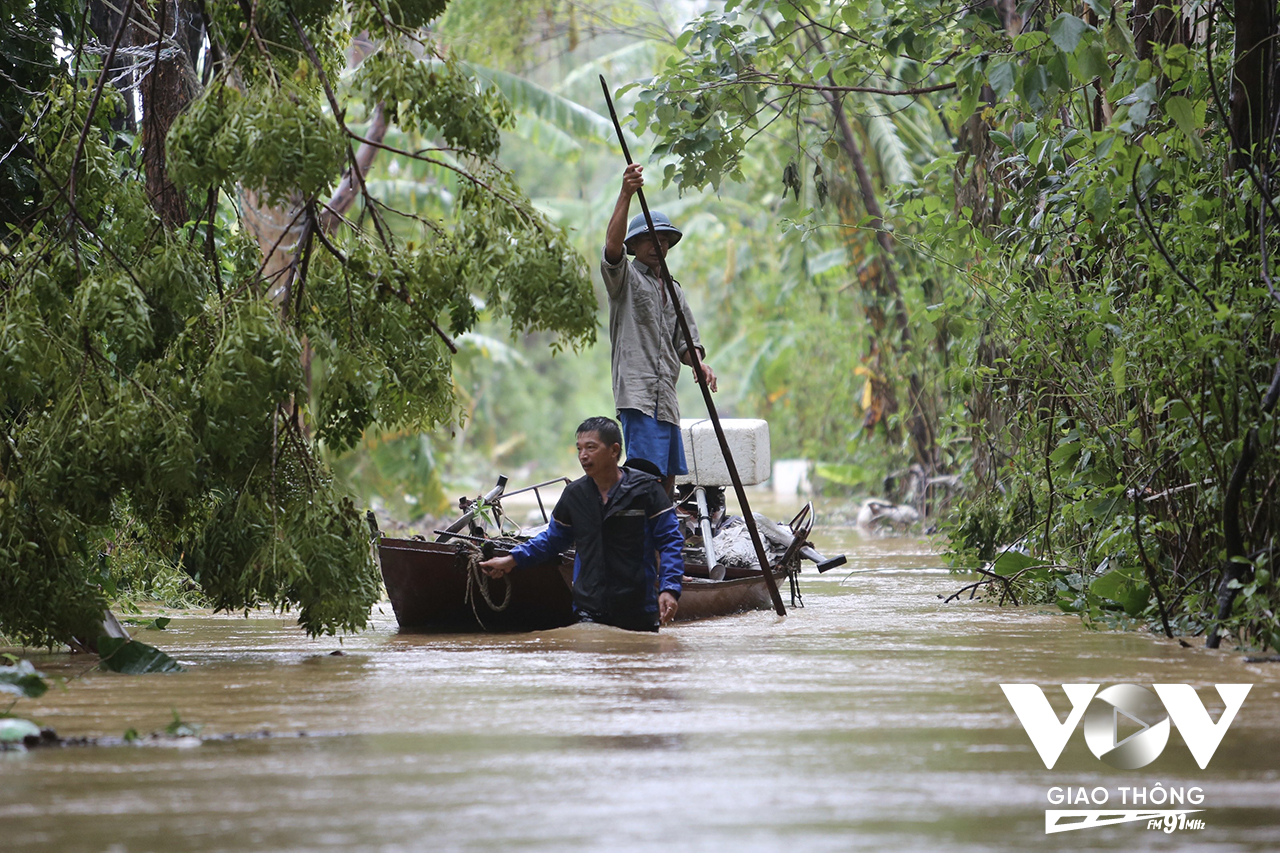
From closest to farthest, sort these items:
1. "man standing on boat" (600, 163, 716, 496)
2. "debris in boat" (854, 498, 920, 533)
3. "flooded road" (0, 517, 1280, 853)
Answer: "flooded road" (0, 517, 1280, 853) → "man standing on boat" (600, 163, 716, 496) → "debris in boat" (854, 498, 920, 533)

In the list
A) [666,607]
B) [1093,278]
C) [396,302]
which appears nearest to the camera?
[396,302]

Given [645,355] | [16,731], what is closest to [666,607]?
[645,355]

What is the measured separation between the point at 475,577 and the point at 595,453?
0.96 m

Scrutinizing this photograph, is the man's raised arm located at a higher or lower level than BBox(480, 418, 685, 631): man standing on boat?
higher

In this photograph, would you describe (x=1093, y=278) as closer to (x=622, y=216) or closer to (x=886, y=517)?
(x=622, y=216)

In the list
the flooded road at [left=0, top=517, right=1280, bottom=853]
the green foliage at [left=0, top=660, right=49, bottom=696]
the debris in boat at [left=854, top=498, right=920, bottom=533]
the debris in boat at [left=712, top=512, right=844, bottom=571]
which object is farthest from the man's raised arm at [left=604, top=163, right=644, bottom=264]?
the debris in boat at [left=854, top=498, right=920, bottom=533]

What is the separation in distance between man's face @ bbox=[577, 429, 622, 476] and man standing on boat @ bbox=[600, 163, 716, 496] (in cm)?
84

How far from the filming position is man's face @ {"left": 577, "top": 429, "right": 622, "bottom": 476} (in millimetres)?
6895

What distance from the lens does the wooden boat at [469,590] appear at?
7.24 meters

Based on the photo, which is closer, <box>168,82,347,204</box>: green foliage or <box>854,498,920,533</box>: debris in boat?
<box>168,82,347,204</box>: green foliage

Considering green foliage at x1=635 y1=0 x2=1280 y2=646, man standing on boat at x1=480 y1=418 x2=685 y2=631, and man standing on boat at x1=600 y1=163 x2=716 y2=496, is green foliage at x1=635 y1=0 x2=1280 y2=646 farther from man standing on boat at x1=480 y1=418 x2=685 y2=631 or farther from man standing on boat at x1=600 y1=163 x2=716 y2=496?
man standing on boat at x1=480 y1=418 x2=685 y2=631

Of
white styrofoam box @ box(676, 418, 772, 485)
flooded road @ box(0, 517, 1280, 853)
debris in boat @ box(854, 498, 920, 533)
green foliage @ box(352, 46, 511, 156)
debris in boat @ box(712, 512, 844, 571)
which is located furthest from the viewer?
debris in boat @ box(854, 498, 920, 533)

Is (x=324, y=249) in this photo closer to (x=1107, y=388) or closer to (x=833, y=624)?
(x=833, y=624)

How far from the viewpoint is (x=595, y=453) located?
6.91 m
